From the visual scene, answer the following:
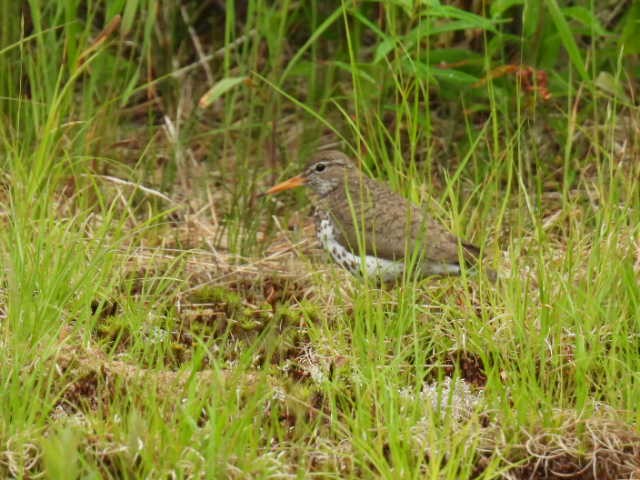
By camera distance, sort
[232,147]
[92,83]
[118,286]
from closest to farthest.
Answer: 1. [118,286]
2. [92,83]
3. [232,147]

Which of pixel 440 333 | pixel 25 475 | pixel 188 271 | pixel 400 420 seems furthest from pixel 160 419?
pixel 188 271

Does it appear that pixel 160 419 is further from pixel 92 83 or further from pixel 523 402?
pixel 92 83

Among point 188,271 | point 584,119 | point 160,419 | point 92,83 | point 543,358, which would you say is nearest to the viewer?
point 160,419

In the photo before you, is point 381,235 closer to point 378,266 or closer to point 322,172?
point 378,266

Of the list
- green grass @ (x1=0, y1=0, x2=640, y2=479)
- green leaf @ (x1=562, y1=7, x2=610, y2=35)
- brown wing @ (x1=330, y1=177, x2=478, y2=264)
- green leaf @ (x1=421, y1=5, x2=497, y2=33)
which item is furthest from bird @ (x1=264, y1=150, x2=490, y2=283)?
green leaf @ (x1=562, y1=7, x2=610, y2=35)

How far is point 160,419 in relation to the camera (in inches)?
138

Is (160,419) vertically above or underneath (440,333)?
above

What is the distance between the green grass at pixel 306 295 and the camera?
3658mm

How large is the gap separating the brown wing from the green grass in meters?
0.13

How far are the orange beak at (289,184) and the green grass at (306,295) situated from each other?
109 millimetres

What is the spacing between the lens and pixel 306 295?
206 inches

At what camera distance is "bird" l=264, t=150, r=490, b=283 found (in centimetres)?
493

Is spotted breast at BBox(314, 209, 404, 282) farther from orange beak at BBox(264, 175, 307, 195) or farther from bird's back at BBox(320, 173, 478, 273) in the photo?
orange beak at BBox(264, 175, 307, 195)

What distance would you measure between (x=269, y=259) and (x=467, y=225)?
876 millimetres
